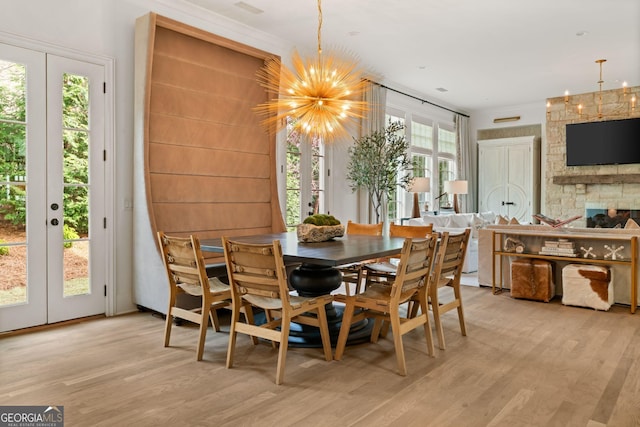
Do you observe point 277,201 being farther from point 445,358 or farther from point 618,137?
point 618,137

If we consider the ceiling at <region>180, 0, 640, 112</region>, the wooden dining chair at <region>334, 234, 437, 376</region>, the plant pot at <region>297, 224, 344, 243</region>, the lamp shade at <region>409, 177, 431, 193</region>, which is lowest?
the wooden dining chair at <region>334, 234, 437, 376</region>

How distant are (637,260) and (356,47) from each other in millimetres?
3912

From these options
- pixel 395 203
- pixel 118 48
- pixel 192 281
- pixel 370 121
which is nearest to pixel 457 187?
pixel 395 203

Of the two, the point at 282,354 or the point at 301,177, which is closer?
the point at 282,354

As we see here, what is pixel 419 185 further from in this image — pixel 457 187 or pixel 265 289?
pixel 265 289

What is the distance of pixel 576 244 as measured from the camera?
16.3 ft

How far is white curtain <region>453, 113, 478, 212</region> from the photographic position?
10047 mm

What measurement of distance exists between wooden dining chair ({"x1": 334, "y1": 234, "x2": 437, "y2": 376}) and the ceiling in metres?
2.86

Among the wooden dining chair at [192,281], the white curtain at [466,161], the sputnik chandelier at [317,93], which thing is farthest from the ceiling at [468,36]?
the wooden dining chair at [192,281]

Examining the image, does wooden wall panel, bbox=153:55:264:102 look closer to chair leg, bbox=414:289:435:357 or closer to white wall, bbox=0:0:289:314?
white wall, bbox=0:0:289:314

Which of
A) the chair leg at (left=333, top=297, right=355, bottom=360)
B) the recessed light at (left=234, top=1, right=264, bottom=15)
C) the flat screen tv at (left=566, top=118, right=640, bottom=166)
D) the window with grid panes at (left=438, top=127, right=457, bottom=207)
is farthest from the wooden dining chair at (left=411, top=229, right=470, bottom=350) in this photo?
the flat screen tv at (left=566, top=118, right=640, bottom=166)

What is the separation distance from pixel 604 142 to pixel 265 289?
26.7 feet

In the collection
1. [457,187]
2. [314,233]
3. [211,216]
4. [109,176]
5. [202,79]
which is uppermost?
[202,79]

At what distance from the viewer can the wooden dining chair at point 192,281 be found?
3.04 metres
